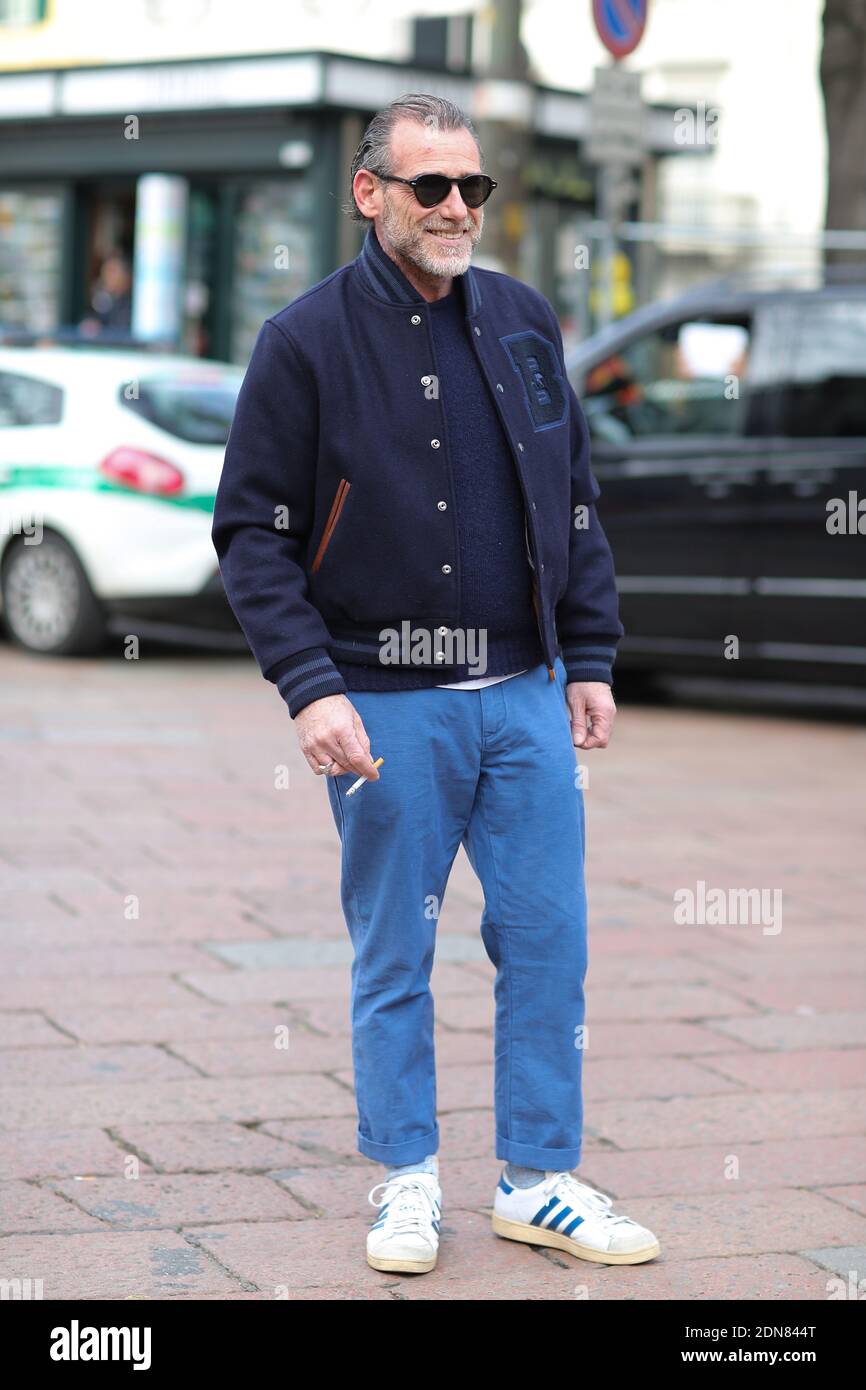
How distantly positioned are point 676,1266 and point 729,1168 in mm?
545

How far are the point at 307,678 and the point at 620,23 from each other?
8823mm

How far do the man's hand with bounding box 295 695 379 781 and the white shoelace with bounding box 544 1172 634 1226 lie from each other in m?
0.77

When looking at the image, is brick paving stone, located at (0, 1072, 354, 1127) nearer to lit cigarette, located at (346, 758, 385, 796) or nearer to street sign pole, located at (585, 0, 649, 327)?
lit cigarette, located at (346, 758, 385, 796)

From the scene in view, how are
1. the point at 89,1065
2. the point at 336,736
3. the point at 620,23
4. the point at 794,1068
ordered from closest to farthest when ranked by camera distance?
the point at 336,736 → the point at 89,1065 → the point at 794,1068 → the point at 620,23

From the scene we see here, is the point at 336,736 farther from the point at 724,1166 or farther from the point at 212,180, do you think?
the point at 212,180

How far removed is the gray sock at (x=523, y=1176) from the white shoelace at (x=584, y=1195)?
22 millimetres

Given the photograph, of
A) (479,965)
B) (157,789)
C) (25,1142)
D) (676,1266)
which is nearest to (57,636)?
(157,789)

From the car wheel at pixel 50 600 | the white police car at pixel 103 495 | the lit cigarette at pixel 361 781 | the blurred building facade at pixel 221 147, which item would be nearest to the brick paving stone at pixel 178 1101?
the lit cigarette at pixel 361 781

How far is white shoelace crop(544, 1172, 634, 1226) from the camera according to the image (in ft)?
12.0

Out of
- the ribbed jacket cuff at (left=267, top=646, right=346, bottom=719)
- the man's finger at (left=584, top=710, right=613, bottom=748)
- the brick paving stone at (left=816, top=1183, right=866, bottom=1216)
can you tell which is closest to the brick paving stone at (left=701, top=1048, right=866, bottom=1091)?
the brick paving stone at (left=816, top=1183, right=866, bottom=1216)

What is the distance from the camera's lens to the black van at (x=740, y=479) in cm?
947

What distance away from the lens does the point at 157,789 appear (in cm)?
779

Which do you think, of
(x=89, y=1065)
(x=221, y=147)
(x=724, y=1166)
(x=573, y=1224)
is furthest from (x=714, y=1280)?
(x=221, y=147)

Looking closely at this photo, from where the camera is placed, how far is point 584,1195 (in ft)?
12.1
